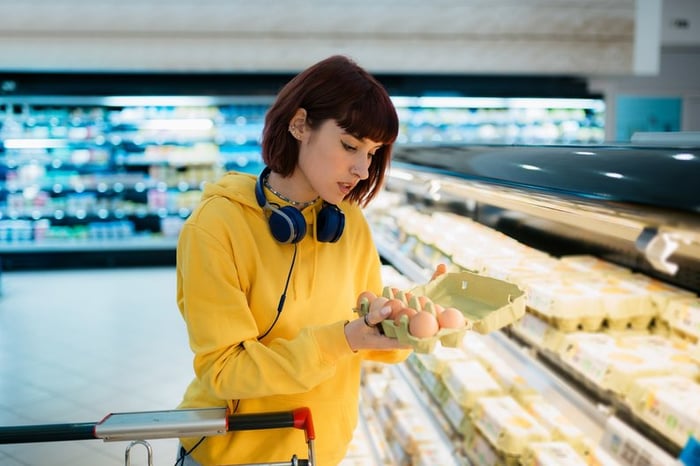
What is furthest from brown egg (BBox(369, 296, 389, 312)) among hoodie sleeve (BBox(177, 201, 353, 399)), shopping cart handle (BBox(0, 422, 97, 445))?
shopping cart handle (BBox(0, 422, 97, 445))

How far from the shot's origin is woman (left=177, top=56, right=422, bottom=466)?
1.35 meters

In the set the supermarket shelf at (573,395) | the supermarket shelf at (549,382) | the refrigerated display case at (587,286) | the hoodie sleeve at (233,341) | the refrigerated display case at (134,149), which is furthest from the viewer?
the refrigerated display case at (134,149)

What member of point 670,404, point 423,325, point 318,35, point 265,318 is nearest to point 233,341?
point 265,318

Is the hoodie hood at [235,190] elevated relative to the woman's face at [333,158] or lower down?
lower down

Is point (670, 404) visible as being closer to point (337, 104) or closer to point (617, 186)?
point (617, 186)

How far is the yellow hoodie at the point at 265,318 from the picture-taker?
4.43 ft

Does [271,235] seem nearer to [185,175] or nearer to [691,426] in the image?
[691,426]

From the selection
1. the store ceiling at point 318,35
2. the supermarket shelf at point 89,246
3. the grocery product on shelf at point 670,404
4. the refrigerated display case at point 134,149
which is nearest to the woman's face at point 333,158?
the grocery product on shelf at point 670,404

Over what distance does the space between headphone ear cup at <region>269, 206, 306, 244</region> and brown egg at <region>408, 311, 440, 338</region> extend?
424 mm

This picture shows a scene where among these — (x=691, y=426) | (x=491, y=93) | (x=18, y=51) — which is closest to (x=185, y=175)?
(x=18, y=51)

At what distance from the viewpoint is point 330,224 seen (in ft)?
5.04

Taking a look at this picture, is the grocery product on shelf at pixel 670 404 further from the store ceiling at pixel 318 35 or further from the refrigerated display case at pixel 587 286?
the store ceiling at pixel 318 35

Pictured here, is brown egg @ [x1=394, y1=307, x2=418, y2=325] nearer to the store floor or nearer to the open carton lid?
the open carton lid

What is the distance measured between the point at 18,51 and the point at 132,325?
12.9 feet
